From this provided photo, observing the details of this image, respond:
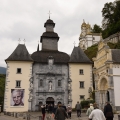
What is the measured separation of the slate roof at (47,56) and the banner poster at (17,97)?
6922 mm

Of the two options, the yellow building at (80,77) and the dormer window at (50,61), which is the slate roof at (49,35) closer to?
the dormer window at (50,61)

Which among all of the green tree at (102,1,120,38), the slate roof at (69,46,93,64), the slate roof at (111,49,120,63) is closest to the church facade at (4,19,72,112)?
the slate roof at (69,46,93,64)

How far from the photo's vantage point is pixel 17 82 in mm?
33500

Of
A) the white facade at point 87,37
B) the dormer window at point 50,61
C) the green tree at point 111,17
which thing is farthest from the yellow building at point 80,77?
the white facade at point 87,37

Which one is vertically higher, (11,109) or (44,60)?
(44,60)

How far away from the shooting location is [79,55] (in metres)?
37.8

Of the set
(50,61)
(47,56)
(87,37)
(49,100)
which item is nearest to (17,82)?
(49,100)

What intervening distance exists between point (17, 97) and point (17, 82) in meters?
2.79

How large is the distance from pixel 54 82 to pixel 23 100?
6740 millimetres

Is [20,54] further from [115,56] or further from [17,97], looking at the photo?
[115,56]

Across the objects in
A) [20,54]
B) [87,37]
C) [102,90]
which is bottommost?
[102,90]

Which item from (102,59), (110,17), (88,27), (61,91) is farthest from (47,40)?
(88,27)

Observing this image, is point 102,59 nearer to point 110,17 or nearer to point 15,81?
point 15,81

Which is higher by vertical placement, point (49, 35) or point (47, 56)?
point (49, 35)
